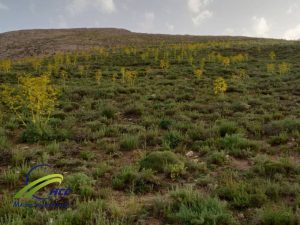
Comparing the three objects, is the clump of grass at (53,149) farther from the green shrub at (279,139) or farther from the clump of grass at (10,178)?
the green shrub at (279,139)

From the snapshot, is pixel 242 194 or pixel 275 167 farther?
pixel 275 167

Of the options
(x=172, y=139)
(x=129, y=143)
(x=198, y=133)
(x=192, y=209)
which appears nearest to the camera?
(x=192, y=209)

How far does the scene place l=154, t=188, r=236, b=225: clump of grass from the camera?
344 centimetres

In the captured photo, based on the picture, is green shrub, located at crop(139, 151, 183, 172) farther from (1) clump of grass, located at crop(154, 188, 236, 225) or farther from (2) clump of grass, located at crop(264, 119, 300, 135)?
(2) clump of grass, located at crop(264, 119, 300, 135)

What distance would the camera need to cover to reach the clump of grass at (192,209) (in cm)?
344

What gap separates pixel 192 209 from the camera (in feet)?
12.1

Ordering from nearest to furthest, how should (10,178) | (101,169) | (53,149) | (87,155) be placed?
1. (10,178)
2. (101,169)
3. (87,155)
4. (53,149)

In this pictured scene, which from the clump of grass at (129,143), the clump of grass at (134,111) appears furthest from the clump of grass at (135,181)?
the clump of grass at (134,111)

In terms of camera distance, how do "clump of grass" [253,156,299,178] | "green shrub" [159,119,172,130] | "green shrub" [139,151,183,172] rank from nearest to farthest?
"clump of grass" [253,156,299,178] → "green shrub" [139,151,183,172] → "green shrub" [159,119,172,130]

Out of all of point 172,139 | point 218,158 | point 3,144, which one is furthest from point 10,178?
point 218,158

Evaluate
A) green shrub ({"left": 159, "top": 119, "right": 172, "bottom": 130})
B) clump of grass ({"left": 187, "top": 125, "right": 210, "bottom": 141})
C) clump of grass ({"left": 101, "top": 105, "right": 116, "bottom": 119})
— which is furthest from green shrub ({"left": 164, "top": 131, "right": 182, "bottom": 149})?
clump of grass ({"left": 101, "top": 105, "right": 116, "bottom": 119})

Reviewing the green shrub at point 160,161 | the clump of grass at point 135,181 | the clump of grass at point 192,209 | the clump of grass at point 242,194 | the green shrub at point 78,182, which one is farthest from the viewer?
the green shrub at point 160,161

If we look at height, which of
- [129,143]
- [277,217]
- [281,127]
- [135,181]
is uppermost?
[281,127]

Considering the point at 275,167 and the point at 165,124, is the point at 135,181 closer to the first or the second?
the point at 275,167
